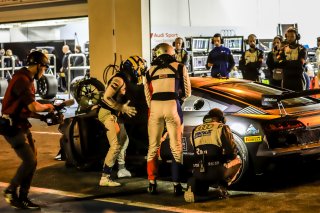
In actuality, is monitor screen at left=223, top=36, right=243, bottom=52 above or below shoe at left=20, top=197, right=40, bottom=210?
above

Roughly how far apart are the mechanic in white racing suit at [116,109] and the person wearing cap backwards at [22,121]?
1.10 metres

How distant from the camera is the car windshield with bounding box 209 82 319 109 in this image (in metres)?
7.70

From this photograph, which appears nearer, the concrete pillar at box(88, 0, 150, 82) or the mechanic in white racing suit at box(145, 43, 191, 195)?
the mechanic in white racing suit at box(145, 43, 191, 195)

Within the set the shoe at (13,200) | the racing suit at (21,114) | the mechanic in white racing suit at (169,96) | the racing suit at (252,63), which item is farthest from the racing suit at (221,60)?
the shoe at (13,200)

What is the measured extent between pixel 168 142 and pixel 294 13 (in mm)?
13082

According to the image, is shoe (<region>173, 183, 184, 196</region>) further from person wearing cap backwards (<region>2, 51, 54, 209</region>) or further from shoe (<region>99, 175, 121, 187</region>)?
person wearing cap backwards (<region>2, 51, 54, 209</region>)

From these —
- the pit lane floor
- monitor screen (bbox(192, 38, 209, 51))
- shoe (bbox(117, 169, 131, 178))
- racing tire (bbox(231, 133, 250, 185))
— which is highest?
monitor screen (bbox(192, 38, 209, 51))

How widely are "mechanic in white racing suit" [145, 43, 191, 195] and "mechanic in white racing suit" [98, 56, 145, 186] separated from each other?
1.66 feet

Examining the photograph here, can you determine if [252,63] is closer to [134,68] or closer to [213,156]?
[134,68]

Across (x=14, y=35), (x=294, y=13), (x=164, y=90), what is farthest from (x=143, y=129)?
(x=14, y=35)

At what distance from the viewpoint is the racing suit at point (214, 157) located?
6.84 m

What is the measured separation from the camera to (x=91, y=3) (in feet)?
46.2

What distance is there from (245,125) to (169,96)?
96 cm

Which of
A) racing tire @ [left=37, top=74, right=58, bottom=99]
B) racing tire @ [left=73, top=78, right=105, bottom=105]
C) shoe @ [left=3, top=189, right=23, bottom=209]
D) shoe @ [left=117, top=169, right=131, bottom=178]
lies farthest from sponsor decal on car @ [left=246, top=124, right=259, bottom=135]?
racing tire @ [left=37, top=74, right=58, bottom=99]
